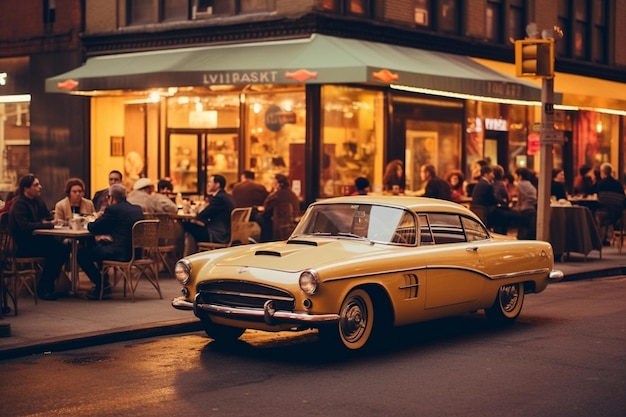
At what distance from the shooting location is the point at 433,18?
77.0 feet

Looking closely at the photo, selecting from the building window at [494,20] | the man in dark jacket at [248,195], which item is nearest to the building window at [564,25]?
the building window at [494,20]

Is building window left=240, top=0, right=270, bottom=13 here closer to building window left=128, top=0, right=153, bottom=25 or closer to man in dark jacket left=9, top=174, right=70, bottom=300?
building window left=128, top=0, right=153, bottom=25

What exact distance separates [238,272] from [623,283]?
9.16 meters

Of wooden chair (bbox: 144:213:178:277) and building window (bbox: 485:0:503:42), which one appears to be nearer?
wooden chair (bbox: 144:213:178:277)

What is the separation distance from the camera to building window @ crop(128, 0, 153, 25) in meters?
23.1

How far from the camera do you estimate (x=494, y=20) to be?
2588 centimetres

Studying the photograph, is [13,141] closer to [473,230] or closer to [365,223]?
[473,230]

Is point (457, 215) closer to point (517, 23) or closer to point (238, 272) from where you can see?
point (238, 272)

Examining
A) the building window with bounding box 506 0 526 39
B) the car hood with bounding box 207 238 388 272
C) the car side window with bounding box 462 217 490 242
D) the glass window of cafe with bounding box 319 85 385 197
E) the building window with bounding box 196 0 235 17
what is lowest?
the car hood with bounding box 207 238 388 272

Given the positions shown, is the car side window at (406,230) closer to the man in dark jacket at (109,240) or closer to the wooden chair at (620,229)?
the man in dark jacket at (109,240)

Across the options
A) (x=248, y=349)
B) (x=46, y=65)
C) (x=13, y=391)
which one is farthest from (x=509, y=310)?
(x=46, y=65)

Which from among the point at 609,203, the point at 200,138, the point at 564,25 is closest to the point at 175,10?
the point at 200,138

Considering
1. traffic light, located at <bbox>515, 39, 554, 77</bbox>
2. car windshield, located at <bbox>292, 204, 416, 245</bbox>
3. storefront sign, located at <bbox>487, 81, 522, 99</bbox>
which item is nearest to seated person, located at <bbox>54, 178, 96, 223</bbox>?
car windshield, located at <bbox>292, 204, 416, 245</bbox>

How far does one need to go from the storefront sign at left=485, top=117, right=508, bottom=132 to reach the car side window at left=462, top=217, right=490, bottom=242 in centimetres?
1384
